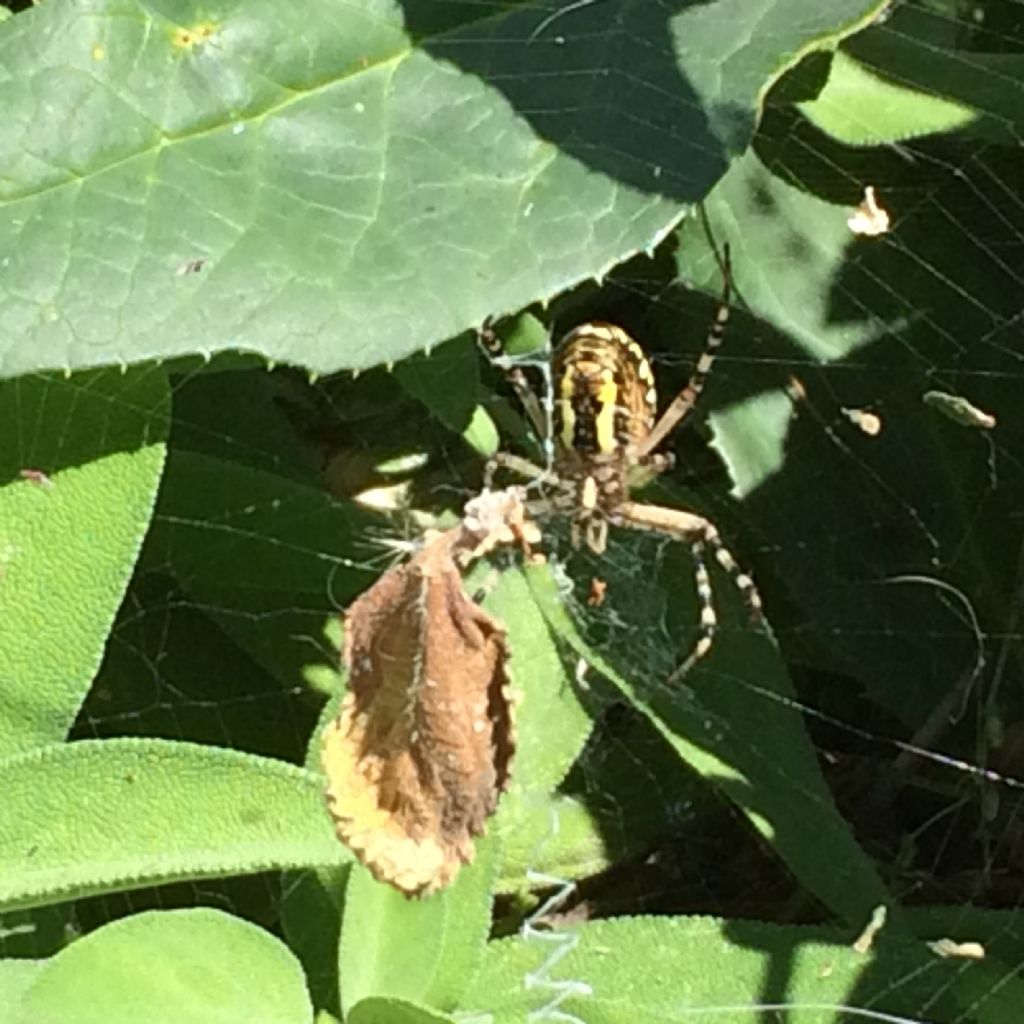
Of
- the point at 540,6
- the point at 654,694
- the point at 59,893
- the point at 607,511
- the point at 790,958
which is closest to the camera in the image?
the point at 59,893

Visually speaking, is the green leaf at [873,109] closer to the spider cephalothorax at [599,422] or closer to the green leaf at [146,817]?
the spider cephalothorax at [599,422]

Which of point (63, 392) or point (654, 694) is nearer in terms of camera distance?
point (63, 392)

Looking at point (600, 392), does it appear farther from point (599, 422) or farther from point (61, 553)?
point (61, 553)

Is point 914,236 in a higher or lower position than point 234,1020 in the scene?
higher

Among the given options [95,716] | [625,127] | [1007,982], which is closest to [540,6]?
[625,127]

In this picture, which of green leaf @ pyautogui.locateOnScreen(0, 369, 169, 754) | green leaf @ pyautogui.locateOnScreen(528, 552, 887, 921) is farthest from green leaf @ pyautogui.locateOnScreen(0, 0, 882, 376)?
green leaf @ pyautogui.locateOnScreen(528, 552, 887, 921)

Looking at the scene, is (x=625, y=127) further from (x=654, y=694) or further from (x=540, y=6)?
(x=654, y=694)

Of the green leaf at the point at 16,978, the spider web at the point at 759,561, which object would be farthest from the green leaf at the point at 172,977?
the spider web at the point at 759,561
